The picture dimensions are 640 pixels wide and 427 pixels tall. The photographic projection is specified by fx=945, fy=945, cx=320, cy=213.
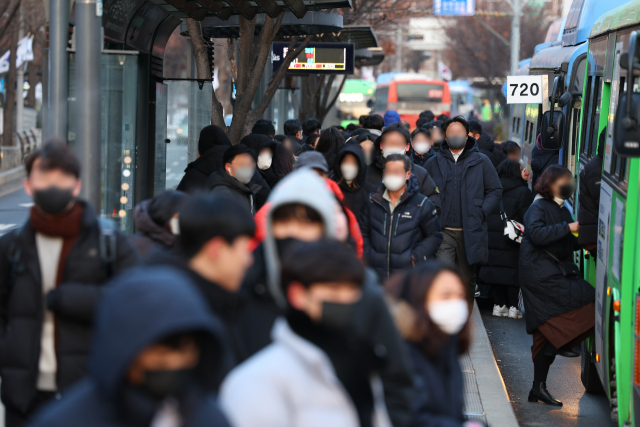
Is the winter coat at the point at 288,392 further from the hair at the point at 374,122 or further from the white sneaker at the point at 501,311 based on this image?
the hair at the point at 374,122

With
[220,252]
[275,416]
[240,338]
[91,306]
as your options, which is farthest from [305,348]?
[91,306]

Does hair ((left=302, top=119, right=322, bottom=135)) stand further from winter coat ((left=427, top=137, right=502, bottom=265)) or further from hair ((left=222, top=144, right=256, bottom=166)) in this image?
hair ((left=222, top=144, right=256, bottom=166))

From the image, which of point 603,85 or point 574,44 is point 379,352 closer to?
point 603,85

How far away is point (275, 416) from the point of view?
2445 millimetres

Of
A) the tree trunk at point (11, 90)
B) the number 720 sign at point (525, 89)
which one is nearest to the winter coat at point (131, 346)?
the number 720 sign at point (525, 89)

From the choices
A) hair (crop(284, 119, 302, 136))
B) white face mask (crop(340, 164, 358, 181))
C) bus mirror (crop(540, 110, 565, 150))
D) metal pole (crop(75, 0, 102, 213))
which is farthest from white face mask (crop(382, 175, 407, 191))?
hair (crop(284, 119, 302, 136))

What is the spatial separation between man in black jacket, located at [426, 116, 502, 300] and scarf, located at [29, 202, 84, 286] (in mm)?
5238

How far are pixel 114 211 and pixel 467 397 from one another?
318 cm

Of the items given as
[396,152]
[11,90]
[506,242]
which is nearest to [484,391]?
[396,152]

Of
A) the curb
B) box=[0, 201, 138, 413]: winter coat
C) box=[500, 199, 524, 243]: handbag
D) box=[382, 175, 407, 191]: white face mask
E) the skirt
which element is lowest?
the curb

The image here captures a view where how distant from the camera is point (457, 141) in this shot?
8719 millimetres

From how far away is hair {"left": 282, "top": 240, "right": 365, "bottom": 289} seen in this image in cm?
262

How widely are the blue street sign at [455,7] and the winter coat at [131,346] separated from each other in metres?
35.1

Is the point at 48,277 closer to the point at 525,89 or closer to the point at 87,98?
Result: the point at 87,98
